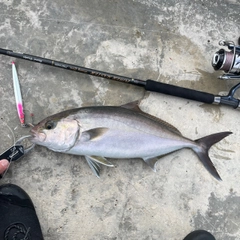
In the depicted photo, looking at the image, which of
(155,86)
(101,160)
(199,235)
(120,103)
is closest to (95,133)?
(101,160)

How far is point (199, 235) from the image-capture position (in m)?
2.67

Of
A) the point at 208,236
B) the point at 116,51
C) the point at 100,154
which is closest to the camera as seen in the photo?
the point at 100,154

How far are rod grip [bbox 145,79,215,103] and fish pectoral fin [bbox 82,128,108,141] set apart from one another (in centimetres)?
58

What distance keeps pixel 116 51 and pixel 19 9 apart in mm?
936

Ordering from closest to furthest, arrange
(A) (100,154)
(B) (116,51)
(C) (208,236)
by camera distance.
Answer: (A) (100,154) < (C) (208,236) < (B) (116,51)

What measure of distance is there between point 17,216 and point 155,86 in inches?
61.8

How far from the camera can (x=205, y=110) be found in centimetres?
289

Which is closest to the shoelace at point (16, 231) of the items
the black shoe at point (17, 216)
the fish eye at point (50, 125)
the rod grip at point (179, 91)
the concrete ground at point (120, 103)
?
the black shoe at point (17, 216)

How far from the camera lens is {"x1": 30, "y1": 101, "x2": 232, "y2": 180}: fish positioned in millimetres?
2385

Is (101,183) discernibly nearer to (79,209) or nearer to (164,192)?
(79,209)

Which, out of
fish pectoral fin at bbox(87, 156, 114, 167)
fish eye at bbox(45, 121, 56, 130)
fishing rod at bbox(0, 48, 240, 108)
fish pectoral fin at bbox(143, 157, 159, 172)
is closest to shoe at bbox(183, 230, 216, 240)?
fish pectoral fin at bbox(143, 157, 159, 172)

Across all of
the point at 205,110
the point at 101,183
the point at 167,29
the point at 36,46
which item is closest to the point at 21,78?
the point at 36,46

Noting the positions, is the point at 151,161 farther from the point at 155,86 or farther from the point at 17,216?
the point at 17,216

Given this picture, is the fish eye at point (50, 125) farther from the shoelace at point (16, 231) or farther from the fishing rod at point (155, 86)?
the shoelace at point (16, 231)
